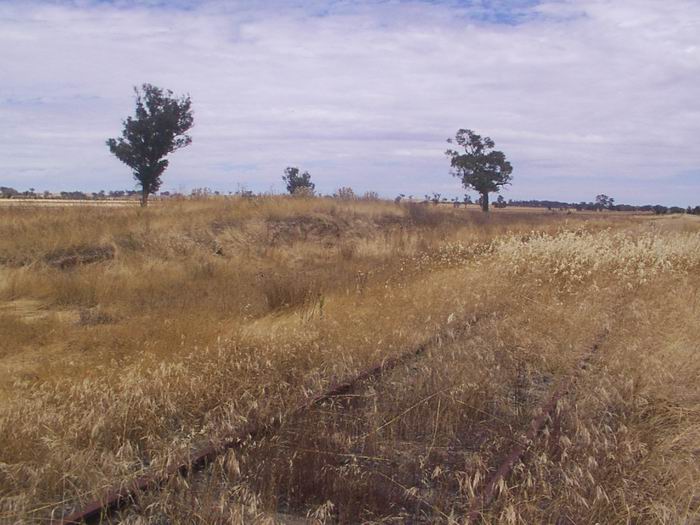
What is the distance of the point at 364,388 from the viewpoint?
5555mm

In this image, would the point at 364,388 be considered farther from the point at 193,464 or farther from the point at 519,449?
the point at 193,464

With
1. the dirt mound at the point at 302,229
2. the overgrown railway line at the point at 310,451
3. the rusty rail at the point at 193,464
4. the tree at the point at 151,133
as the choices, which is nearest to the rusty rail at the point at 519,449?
the overgrown railway line at the point at 310,451

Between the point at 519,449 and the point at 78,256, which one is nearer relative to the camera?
the point at 519,449

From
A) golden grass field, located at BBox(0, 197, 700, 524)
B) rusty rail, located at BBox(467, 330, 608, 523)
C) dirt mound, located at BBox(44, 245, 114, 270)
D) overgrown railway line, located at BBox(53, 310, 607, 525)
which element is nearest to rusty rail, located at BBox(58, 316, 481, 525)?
overgrown railway line, located at BBox(53, 310, 607, 525)

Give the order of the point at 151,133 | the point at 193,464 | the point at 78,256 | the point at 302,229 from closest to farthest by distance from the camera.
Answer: the point at 193,464, the point at 78,256, the point at 302,229, the point at 151,133

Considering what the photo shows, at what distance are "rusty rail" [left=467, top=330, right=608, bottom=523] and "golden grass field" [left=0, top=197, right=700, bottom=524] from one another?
6 cm

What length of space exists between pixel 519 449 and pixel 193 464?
214 centimetres

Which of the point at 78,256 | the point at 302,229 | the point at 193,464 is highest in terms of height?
the point at 302,229

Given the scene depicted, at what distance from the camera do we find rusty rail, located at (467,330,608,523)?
3.40m

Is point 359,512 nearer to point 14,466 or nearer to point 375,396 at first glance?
point 375,396

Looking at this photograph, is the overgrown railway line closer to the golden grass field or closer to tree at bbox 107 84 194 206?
the golden grass field

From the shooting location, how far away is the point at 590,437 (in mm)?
4223

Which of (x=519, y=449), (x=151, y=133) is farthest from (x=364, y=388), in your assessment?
(x=151, y=133)

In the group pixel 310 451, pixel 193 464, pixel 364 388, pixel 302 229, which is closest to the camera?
pixel 193 464
